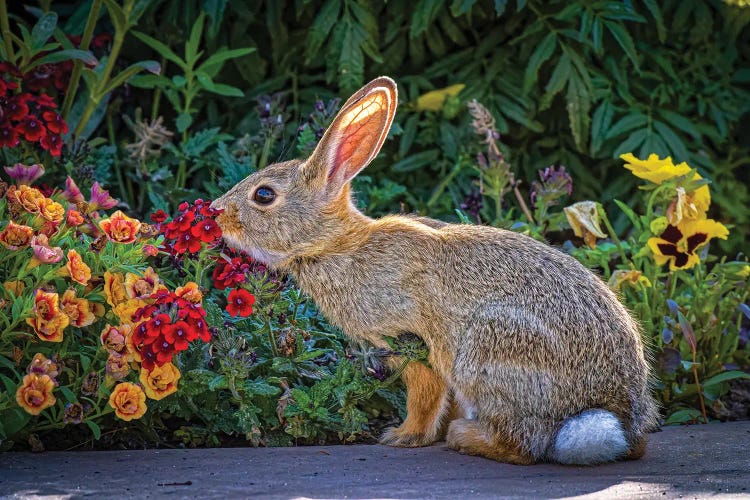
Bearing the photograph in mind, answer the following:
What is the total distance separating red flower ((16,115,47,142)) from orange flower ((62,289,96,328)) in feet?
4.95

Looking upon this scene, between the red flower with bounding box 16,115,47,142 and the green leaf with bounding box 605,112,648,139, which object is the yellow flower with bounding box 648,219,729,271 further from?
the red flower with bounding box 16,115,47,142

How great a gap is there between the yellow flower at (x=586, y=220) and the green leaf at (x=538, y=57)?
51.0 inches

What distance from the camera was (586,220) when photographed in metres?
5.79

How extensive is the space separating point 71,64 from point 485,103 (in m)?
2.63

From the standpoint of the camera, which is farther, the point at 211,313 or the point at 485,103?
the point at 485,103

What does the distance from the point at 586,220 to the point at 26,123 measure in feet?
9.84

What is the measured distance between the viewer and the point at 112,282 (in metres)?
4.56

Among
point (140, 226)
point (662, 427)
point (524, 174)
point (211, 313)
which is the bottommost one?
point (662, 427)

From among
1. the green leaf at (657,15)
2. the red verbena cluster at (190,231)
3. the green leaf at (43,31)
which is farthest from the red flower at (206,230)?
the green leaf at (657,15)

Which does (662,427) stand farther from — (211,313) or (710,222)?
(211,313)

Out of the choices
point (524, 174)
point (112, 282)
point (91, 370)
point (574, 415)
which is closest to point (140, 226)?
point (112, 282)

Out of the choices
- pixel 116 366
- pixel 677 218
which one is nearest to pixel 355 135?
pixel 116 366

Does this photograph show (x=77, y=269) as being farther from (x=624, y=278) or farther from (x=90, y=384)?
(x=624, y=278)

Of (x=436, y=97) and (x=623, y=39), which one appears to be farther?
(x=436, y=97)
